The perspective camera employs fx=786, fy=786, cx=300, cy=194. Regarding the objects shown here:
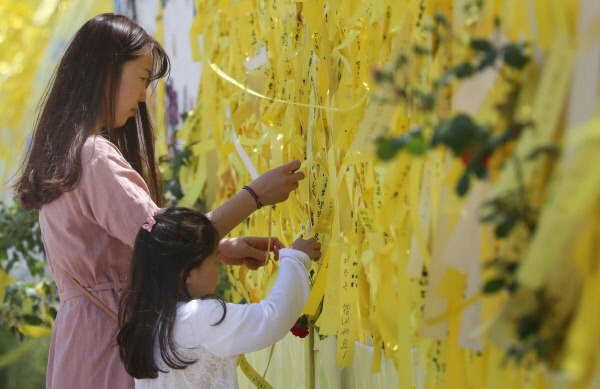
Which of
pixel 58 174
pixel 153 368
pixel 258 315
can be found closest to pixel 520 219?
pixel 258 315

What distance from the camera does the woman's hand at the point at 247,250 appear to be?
165 centimetres

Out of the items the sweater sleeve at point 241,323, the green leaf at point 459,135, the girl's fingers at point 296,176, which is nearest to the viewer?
the green leaf at point 459,135

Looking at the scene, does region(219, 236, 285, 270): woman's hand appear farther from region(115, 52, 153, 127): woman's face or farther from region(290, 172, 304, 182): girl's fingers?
region(115, 52, 153, 127): woman's face

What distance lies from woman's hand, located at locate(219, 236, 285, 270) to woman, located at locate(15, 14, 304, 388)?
Answer: 172 millimetres

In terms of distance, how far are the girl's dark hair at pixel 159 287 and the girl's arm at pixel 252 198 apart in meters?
0.07

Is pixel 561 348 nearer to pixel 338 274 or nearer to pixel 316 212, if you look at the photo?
pixel 338 274

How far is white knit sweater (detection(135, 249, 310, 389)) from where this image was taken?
1.30 m

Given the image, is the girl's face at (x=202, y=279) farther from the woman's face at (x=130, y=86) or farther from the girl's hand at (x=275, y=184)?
the woman's face at (x=130, y=86)

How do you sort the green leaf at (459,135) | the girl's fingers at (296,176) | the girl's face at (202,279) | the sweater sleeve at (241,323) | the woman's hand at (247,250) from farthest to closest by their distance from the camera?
1. the woman's hand at (247,250)
2. the girl's fingers at (296,176)
3. the girl's face at (202,279)
4. the sweater sleeve at (241,323)
5. the green leaf at (459,135)

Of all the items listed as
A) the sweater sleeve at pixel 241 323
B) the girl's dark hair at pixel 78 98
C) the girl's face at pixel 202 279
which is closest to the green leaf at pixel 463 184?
the sweater sleeve at pixel 241 323

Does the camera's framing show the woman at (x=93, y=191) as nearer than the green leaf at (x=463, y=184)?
No

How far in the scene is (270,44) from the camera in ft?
5.83

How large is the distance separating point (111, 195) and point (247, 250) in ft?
1.24

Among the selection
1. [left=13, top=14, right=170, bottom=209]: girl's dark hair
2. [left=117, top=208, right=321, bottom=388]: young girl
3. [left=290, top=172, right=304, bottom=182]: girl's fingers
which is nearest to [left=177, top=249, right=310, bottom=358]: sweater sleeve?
[left=117, top=208, right=321, bottom=388]: young girl
